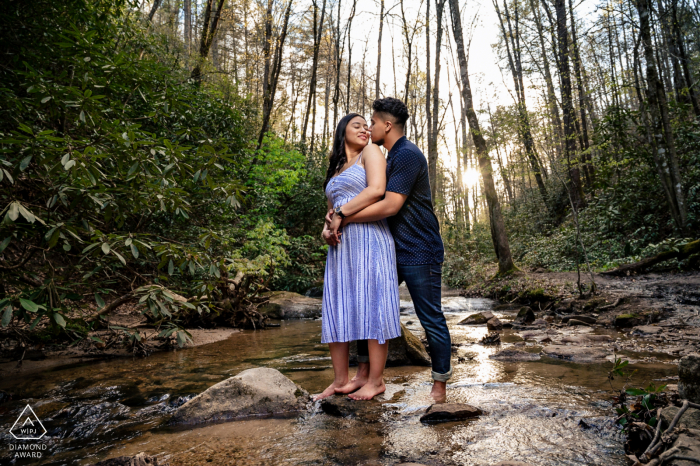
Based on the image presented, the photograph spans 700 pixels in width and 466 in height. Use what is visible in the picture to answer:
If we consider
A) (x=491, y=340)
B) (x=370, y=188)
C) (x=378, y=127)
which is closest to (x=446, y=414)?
(x=370, y=188)

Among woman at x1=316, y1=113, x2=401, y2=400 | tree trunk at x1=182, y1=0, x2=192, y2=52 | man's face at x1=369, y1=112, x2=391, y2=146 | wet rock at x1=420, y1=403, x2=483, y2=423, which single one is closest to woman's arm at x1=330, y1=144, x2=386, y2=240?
woman at x1=316, y1=113, x2=401, y2=400

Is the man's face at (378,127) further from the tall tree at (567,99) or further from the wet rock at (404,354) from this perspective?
the tall tree at (567,99)

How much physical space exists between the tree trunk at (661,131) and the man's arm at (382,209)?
8.96 m

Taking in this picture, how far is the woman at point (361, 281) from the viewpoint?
264 centimetres

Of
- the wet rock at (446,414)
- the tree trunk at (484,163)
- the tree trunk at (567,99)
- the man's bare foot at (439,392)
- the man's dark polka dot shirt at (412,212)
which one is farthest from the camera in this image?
the tree trunk at (567,99)

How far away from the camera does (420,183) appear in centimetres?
277

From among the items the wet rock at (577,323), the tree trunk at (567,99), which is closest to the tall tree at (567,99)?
the tree trunk at (567,99)

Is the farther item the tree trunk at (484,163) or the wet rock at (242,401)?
the tree trunk at (484,163)

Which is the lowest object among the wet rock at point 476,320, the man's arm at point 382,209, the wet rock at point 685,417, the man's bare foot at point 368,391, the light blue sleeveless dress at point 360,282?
the wet rock at point 476,320

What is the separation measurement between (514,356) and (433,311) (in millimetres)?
2002

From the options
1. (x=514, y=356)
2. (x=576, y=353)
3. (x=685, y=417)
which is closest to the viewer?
(x=685, y=417)

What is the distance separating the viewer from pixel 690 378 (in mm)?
1792

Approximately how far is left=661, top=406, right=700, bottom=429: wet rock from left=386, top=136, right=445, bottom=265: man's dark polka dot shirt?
1353mm

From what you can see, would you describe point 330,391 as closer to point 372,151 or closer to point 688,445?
point 372,151
